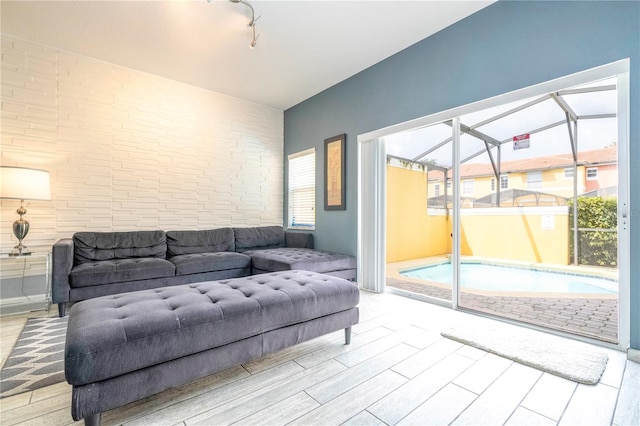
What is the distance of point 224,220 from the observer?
474 cm

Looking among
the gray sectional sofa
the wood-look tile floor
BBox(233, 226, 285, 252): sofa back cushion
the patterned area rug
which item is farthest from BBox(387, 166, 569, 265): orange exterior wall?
the patterned area rug

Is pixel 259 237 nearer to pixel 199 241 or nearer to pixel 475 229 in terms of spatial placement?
pixel 199 241

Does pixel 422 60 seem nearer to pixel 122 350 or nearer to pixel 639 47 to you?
pixel 639 47

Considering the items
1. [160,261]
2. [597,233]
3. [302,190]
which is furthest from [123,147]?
[597,233]

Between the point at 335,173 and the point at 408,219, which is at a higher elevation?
the point at 335,173

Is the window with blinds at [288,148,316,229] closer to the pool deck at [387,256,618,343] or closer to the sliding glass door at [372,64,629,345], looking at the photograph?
the sliding glass door at [372,64,629,345]

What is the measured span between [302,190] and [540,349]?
3793 mm

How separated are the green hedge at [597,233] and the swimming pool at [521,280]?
332 millimetres

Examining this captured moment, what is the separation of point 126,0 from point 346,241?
3.53m

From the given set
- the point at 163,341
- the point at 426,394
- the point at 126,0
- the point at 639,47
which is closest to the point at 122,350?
the point at 163,341

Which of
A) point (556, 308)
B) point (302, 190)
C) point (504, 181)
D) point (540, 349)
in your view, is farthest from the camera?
point (302, 190)

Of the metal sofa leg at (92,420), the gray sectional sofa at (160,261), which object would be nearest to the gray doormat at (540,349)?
the gray sectional sofa at (160,261)

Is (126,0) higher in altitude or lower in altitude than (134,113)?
higher

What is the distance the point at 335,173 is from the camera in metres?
4.41
